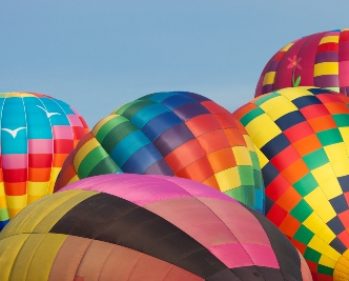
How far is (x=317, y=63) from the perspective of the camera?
2086 cm

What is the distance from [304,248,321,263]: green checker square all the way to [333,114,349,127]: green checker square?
2590 mm

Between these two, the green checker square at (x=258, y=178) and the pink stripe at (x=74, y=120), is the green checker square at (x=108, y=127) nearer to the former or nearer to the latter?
the green checker square at (x=258, y=178)

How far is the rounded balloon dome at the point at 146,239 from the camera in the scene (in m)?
6.71

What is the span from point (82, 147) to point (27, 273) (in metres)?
6.09

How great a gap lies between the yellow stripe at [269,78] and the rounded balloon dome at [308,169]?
7.19 m

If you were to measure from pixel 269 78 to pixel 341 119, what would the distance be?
8.21 meters

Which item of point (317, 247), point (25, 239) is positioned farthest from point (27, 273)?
point (317, 247)

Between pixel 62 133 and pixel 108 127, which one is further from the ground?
pixel 108 127

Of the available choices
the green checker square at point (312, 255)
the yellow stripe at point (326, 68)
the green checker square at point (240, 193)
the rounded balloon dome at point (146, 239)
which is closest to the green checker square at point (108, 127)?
the green checker square at point (240, 193)

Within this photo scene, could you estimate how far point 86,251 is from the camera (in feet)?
23.0

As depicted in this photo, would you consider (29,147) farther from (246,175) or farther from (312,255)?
(312,255)

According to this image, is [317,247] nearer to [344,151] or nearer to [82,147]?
[344,151]

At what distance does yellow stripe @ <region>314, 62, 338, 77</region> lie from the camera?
20.8 metres

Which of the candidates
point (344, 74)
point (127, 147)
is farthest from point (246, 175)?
point (344, 74)
